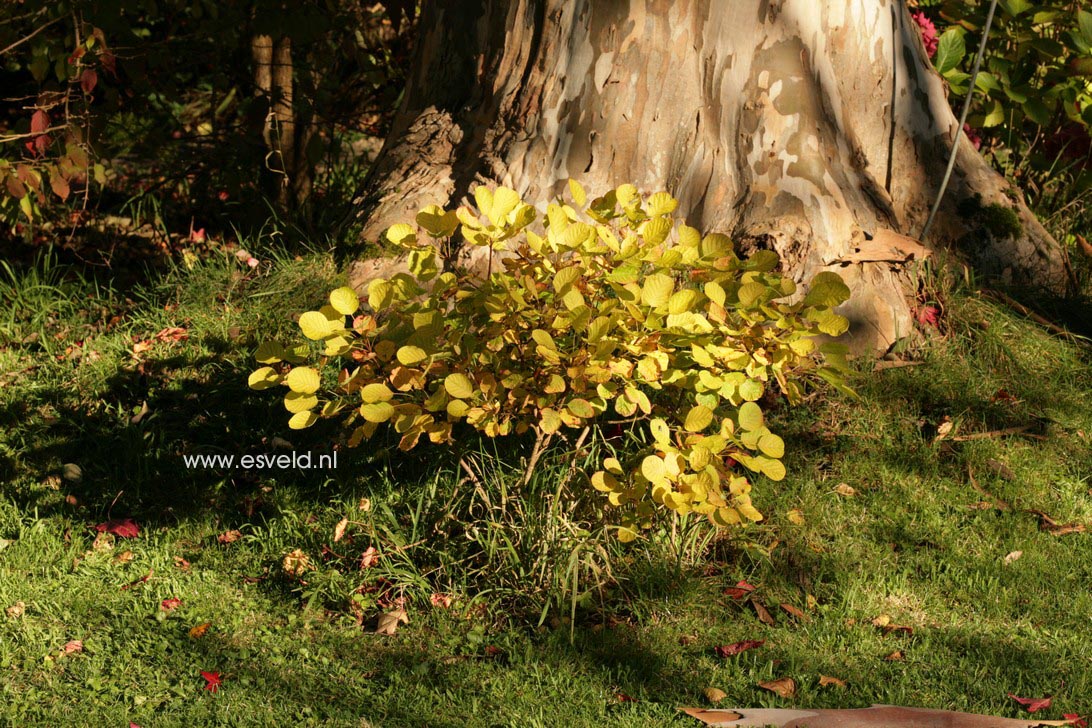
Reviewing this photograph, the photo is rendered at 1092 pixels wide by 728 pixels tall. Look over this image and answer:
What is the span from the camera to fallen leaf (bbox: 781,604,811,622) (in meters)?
3.48

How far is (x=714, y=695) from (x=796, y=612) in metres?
0.51

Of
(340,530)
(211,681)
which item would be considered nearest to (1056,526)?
(340,530)

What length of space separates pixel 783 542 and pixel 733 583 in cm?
29

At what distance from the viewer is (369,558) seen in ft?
11.8

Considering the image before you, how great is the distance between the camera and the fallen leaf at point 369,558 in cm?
358

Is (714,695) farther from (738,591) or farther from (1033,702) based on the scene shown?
(1033,702)

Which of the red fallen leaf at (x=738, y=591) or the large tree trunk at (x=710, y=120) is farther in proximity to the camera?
the large tree trunk at (x=710, y=120)

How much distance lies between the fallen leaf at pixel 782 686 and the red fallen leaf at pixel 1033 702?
61 cm

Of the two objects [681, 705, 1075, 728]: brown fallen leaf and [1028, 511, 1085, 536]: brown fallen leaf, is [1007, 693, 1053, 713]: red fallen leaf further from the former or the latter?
[1028, 511, 1085, 536]: brown fallen leaf

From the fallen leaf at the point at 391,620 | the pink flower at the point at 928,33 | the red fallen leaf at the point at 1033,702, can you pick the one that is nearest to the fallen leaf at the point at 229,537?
the fallen leaf at the point at 391,620

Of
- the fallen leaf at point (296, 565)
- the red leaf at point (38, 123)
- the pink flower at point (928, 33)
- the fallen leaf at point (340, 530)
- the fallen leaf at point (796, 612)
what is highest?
the pink flower at point (928, 33)

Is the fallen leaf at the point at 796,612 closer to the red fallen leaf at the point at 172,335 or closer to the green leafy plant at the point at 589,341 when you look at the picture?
the green leafy plant at the point at 589,341

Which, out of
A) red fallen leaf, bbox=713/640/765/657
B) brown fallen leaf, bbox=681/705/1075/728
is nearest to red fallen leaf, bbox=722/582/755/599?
red fallen leaf, bbox=713/640/765/657

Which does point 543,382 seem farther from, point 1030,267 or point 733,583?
point 1030,267
